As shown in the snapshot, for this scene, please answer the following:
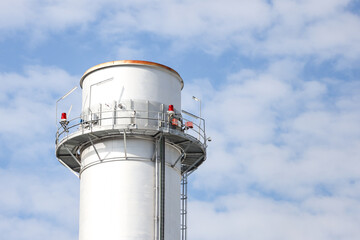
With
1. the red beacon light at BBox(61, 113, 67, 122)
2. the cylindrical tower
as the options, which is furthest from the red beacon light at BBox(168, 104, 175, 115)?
the red beacon light at BBox(61, 113, 67, 122)

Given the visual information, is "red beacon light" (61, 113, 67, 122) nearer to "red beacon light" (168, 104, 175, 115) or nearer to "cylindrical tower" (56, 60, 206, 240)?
"cylindrical tower" (56, 60, 206, 240)

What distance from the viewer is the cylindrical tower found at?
184ft

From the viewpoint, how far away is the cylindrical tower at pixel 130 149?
56.2 meters

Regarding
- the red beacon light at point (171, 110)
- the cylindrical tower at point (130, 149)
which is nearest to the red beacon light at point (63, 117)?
the cylindrical tower at point (130, 149)

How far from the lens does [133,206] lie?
56.2 meters

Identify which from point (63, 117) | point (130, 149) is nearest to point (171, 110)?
point (130, 149)

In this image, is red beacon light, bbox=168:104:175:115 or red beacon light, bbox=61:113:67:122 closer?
red beacon light, bbox=168:104:175:115

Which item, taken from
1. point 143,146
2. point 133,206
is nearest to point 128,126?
point 143,146

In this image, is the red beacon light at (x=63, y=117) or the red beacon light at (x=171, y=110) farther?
the red beacon light at (x=63, y=117)

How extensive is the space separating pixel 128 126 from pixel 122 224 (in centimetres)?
658

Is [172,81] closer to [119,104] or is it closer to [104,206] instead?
[119,104]

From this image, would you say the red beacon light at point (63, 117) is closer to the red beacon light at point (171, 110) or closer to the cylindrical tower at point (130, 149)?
the cylindrical tower at point (130, 149)

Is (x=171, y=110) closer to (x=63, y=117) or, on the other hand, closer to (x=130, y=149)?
(x=130, y=149)

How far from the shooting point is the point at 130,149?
57750 millimetres
